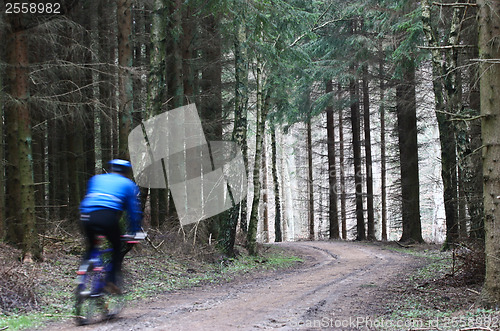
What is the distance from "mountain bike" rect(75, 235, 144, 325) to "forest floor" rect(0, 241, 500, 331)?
0.52 feet

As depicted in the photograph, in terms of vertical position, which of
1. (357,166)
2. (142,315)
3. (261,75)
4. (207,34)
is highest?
(207,34)

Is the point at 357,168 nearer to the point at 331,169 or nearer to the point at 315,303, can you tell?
the point at 331,169

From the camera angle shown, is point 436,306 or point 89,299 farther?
point 436,306

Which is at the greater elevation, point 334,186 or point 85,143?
point 85,143

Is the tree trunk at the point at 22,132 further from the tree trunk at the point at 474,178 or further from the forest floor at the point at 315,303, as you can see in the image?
the tree trunk at the point at 474,178

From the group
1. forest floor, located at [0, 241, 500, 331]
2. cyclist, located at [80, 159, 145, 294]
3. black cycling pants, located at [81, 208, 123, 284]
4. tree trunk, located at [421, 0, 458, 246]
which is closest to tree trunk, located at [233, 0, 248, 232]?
forest floor, located at [0, 241, 500, 331]

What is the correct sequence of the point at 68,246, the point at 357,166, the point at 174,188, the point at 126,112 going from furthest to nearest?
the point at 357,166 → the point at 174,188 → the point at 126,112 → the point at 68,246

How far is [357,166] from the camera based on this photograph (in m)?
24.8

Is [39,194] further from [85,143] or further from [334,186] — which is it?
[334,186]

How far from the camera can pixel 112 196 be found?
599cm

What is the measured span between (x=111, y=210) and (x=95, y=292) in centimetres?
113

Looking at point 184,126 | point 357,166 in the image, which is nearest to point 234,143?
point 184,126

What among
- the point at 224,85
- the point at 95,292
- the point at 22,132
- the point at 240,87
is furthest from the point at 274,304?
the point at 224,85

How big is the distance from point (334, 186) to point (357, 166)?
1.93 metres
